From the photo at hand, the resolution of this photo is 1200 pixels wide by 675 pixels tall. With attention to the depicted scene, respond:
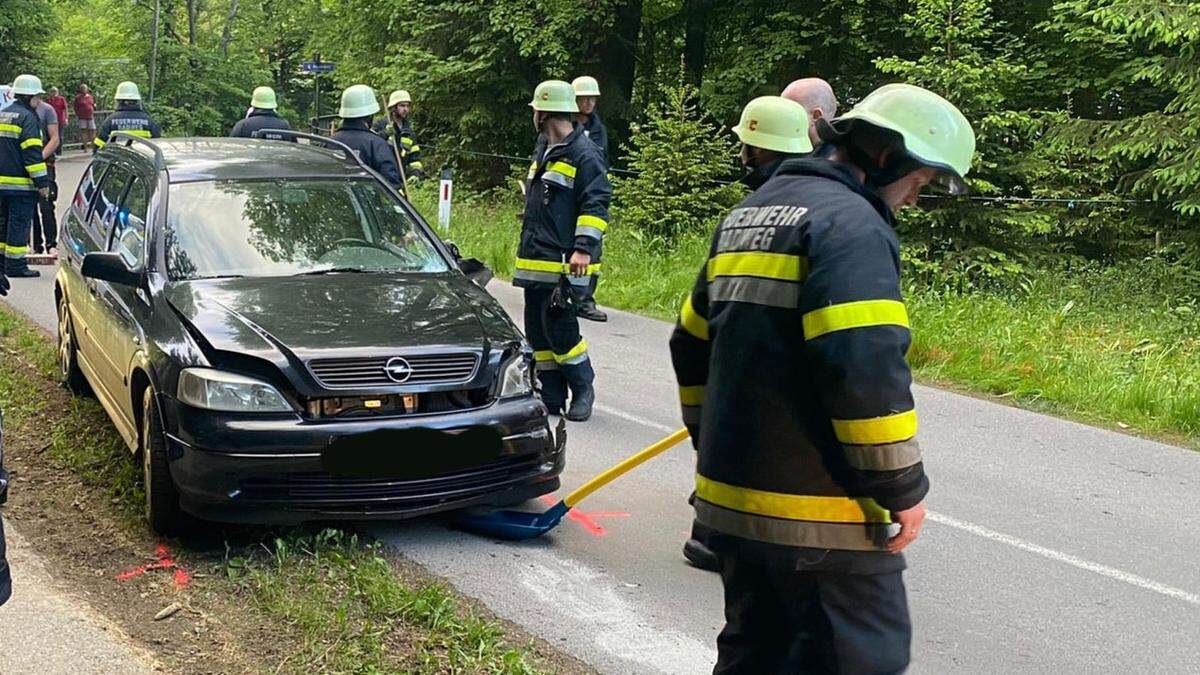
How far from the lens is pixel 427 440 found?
4750mm

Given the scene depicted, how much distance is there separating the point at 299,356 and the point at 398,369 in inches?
15.3

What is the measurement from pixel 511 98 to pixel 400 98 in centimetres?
805

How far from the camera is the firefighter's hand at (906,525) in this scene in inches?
103

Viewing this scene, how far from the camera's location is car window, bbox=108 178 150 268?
5.90 meters

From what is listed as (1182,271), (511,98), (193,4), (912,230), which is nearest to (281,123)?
(912,230)

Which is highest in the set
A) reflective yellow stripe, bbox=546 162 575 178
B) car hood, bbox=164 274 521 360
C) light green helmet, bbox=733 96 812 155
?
light green helmet, bbox=733 96 812 155

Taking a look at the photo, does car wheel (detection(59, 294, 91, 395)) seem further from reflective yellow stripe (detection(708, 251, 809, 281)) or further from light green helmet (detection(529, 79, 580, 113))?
reflective yellow stripe (detection(708, 251, 809, 281))

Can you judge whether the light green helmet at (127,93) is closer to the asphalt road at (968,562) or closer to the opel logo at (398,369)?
the asphalt road at (968,562)

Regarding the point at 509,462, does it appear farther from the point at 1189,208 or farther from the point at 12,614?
the point at 1189,208

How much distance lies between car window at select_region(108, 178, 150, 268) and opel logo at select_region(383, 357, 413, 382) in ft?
5.74

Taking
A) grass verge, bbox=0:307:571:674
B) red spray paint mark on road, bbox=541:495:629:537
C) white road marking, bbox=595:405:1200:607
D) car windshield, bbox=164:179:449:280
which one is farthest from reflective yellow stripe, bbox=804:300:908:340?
car windshield, bbox=164:179:449:280

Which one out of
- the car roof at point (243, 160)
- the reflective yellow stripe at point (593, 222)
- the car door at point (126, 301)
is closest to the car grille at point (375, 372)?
the car door at point (126, 301)

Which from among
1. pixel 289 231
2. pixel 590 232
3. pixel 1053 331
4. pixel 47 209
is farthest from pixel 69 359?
pixel 1053 331

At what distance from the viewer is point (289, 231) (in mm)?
5973
